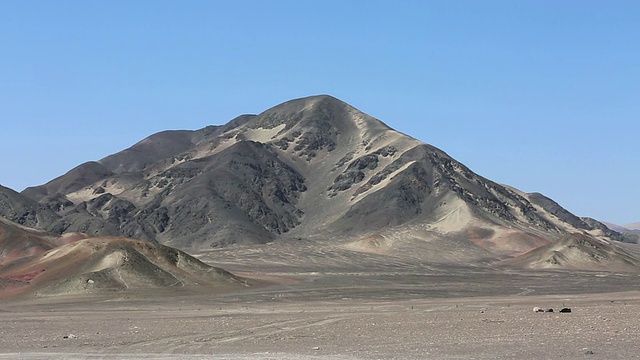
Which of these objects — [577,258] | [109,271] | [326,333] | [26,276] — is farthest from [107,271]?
[577,258]

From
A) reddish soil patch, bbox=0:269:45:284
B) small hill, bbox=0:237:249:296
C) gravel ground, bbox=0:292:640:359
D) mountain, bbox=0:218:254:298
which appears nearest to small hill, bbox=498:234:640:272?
mountain, bbox=0:218:254:298

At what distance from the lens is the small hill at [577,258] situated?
18325 cm

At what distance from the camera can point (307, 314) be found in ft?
216

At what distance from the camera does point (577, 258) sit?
614ft

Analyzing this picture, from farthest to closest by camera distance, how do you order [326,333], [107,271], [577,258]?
[577,258], [107,271], [326,333]

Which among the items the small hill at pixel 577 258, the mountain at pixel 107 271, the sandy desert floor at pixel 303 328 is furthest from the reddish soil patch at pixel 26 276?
the small hill at pixel 577 258

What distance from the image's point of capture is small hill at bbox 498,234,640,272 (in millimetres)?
183250

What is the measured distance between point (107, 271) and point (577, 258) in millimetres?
112488

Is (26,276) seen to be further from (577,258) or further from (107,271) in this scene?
(577,258)

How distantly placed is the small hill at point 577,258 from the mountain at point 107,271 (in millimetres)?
84884

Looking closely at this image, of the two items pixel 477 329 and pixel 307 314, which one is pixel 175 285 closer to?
pixel 307 314

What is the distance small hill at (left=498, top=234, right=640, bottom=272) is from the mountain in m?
84.9

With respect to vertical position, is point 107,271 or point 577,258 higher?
point 107,271

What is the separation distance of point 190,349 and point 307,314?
979 inches
